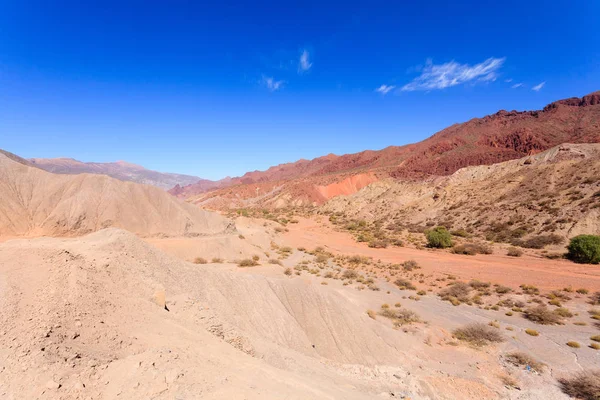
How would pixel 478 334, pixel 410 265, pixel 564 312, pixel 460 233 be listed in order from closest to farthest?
1. pixel 478 334
2. pixel 564 312
3. pixel 410 265
4. pixel 460 233

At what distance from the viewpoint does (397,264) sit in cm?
2252

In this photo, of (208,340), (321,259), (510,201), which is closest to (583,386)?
(208,340)

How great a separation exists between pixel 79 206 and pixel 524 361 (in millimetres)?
27762

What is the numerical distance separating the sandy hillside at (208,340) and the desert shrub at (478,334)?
385 millimetres

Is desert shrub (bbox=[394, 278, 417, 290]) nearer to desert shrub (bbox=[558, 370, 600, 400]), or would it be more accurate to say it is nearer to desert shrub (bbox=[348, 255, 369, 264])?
desert shrub (bbox=[348, 255, 369, 264])

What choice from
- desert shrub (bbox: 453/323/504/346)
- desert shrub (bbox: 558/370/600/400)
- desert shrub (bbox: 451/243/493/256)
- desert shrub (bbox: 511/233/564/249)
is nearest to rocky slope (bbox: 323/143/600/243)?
desert shrub (bbox: 511/233/564/249)

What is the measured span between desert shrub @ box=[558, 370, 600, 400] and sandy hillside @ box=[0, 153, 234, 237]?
976 inches

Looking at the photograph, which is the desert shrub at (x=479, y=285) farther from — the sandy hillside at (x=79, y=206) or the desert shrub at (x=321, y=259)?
the sandy hillside at (x=79, y=206)

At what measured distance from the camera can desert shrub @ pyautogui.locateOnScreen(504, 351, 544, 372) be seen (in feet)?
29.8

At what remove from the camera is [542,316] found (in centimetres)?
1245

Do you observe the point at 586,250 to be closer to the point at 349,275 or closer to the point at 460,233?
the point at 460,233

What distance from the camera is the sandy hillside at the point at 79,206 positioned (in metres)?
20.1

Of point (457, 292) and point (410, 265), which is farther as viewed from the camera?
point (410, 265)

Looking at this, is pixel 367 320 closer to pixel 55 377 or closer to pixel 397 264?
pixel 55 377
